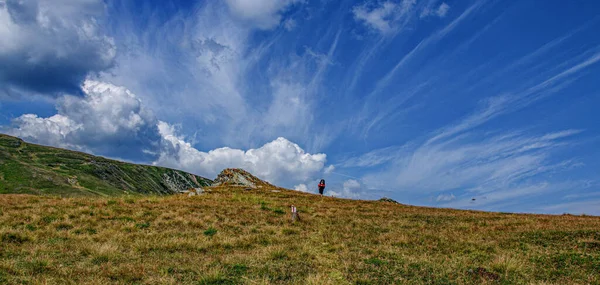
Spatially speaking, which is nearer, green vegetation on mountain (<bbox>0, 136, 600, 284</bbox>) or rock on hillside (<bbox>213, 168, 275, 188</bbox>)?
green vegetation on mountain (<bbox>0, 136, 600, 284</bbox>)

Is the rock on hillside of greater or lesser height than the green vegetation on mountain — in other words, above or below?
above

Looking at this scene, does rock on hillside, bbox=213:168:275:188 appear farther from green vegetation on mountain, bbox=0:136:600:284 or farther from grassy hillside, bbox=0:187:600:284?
grassy hillside, bbox=0:187:600:284

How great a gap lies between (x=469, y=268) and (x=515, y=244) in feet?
18.1

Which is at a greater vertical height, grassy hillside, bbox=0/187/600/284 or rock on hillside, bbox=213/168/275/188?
rock on hillside, bbox=213/168/275/188

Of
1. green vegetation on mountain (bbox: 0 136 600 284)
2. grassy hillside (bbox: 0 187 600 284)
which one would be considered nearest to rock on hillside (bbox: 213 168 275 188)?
green vegetation on mountain (bbox: 0 136 600 284)

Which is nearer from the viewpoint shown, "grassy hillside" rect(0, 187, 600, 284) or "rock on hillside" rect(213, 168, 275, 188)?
"grassy hillside" rect(0, 187, 600, 284)

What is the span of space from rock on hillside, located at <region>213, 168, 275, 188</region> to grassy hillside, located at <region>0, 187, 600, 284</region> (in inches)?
1032

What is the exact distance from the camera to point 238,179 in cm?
5034

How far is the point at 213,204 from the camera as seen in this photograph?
993 inches

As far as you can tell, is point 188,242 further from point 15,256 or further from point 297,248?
point 15,256

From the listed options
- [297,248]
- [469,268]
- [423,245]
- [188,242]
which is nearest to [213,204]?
[188,242]

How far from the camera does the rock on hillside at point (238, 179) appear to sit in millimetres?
48688

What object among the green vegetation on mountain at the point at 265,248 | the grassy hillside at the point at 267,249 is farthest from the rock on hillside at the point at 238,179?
the grassy hillside at the point at 267,249

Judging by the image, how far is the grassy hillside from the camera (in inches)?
398
